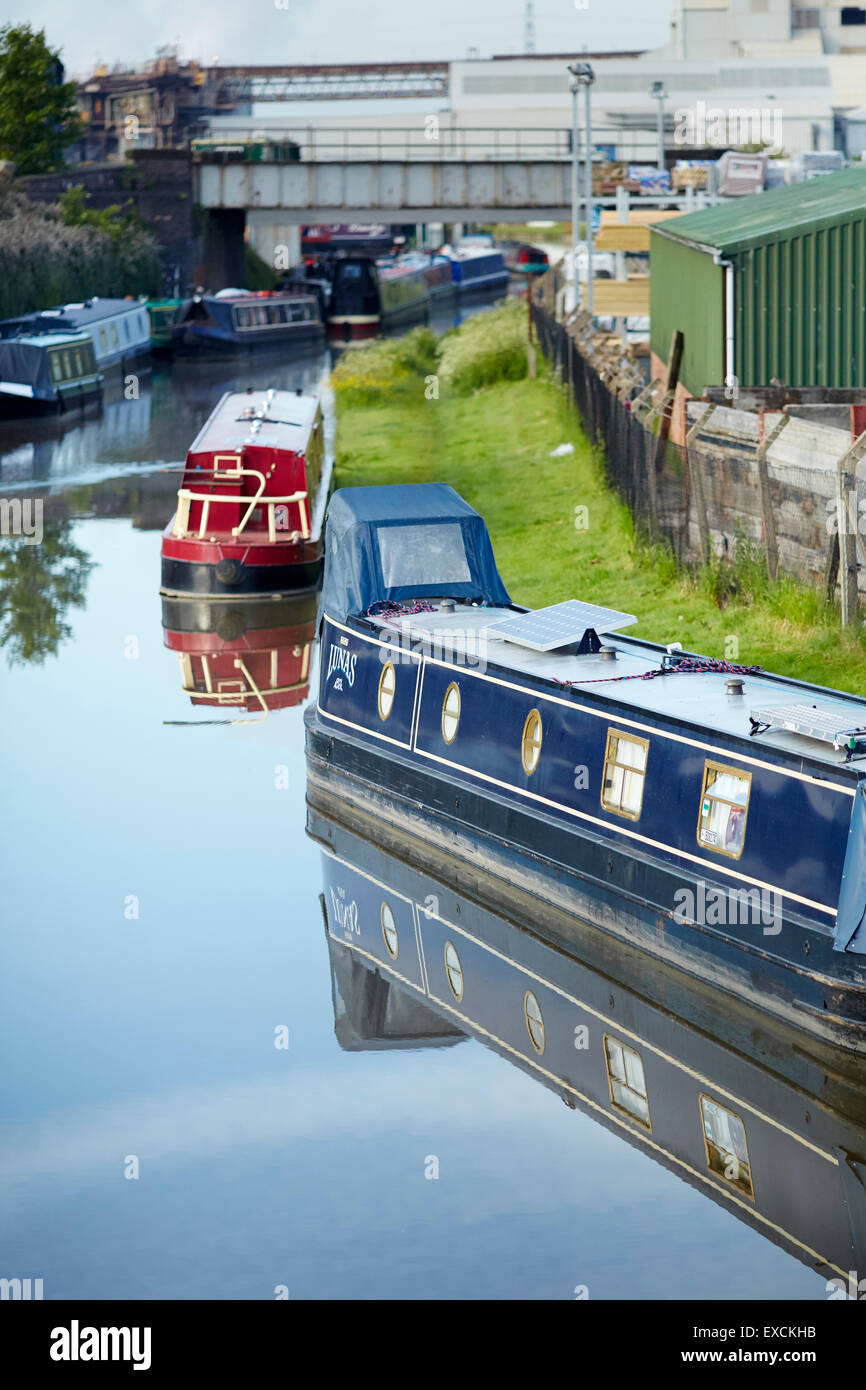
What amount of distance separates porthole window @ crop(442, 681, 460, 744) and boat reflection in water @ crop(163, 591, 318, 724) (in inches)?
237

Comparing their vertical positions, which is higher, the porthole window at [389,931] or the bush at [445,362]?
the bush at [445,362]

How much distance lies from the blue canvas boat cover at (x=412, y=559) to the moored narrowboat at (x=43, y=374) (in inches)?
1237

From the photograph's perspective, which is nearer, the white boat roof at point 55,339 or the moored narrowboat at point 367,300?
the white boat roof at point 55,339

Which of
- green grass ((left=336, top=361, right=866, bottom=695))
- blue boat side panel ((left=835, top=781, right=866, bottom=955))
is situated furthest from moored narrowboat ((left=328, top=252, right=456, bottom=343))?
blue boat side panel ((left=835, top=781, right=866, bottom=955))

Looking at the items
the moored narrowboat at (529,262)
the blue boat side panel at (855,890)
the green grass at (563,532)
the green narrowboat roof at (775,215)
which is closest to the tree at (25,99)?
the moored narrowboat at (529,262)

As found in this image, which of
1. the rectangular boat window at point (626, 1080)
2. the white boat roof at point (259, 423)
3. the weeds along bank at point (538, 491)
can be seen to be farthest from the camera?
the white boat roof at point (259, 423)

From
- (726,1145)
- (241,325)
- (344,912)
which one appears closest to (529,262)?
(241,325)

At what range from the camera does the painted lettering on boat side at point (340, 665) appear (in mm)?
17703

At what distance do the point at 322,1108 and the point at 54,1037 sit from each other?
2.50 meters

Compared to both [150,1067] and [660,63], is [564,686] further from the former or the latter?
[660,63]

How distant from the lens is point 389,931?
51.2 feet

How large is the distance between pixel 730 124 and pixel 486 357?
189 ft

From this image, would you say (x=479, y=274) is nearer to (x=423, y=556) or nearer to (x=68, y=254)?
(x=68, y=254)

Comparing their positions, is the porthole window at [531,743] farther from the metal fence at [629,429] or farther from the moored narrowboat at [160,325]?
the moored narrowboat at [160,325]
